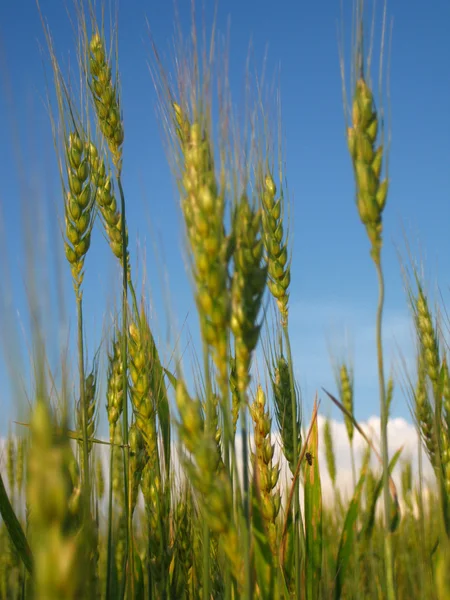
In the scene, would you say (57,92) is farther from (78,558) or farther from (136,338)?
(78,558)

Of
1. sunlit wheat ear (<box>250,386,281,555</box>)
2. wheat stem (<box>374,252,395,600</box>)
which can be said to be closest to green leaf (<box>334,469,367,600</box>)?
sunlit wheat ear (<box>250,386,281,555</box>)

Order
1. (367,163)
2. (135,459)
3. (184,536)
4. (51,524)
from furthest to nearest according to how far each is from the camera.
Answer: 1. (184,536)
2. (135,459)
3. (367,163)
4. (51,524)

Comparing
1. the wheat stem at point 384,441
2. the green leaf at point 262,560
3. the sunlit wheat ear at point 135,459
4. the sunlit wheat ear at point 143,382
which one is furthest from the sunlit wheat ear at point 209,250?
the sunlit wheat ear at point 135,459

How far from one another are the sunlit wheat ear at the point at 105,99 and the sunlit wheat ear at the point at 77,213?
19 centimetres

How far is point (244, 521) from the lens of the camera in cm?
100

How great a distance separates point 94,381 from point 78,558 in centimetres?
177

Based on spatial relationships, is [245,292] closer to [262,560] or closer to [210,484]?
[210,484]

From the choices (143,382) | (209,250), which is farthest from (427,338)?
(209,250)

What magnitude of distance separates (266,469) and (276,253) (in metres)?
0.89

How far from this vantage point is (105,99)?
8.63ft

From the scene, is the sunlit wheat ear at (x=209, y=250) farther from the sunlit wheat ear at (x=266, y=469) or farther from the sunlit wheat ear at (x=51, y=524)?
the sunlit wheat ear at (x=266, y=469)

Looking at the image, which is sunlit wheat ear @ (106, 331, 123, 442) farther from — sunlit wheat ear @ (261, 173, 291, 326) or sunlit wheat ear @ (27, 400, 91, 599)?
sunlit wheat ear @ (27, 400, 91, 599)

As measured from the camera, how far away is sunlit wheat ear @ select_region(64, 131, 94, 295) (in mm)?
2246

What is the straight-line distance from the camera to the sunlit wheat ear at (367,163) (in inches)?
54.0
